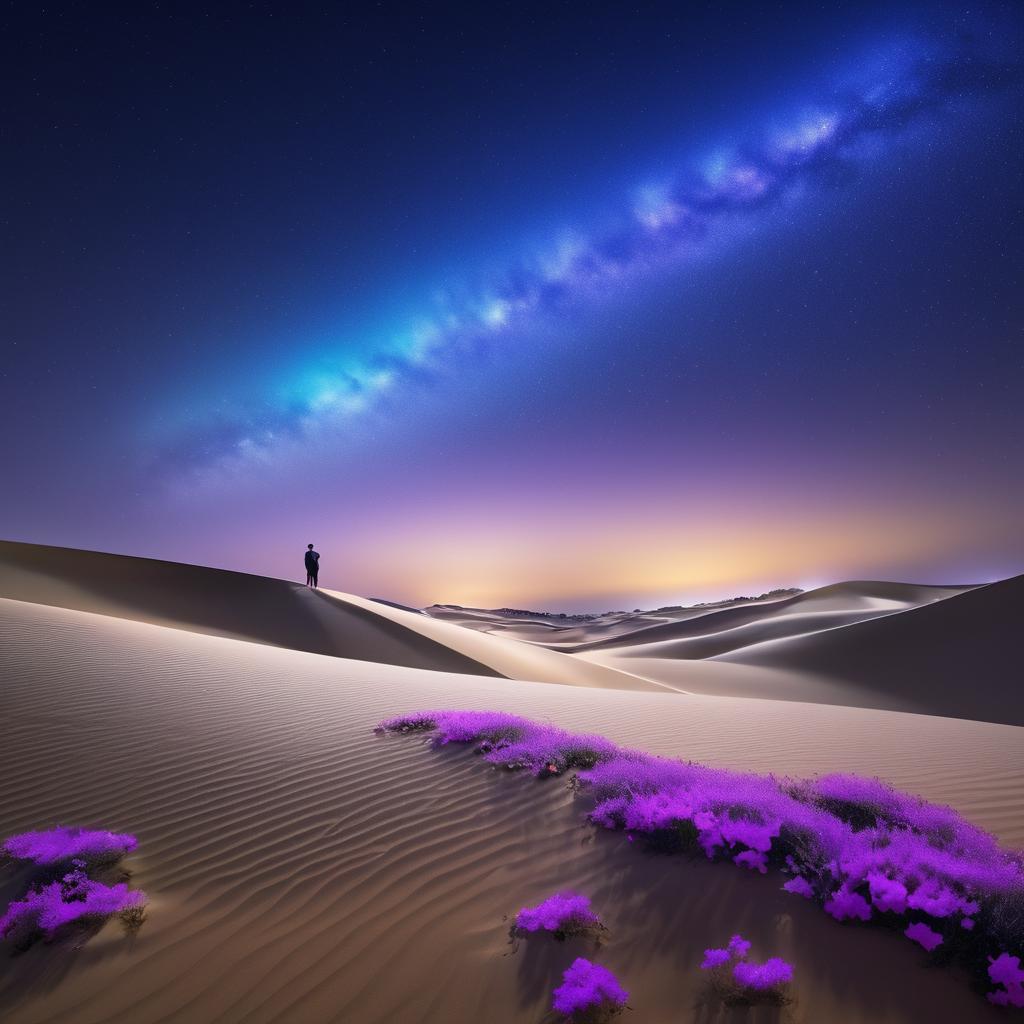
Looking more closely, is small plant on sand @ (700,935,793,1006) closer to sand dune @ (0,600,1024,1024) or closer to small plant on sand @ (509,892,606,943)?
sand dune @ (0,600,1024,1024)

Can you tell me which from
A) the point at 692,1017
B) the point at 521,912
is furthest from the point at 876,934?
the point at 521,912

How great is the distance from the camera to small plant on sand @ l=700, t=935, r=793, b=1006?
2.43m

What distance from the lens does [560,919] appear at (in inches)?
119

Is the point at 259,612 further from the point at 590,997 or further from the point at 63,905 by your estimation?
the point at 590,997

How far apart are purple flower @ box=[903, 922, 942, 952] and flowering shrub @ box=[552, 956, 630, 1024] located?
1.51 m

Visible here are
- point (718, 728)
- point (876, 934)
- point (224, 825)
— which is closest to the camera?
point (876, 934)

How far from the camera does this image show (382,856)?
3873mm

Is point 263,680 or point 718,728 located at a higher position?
point 263,680

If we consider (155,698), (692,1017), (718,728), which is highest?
(155,698)

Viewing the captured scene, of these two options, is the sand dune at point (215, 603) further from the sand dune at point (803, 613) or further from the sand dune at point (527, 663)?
the sand dune at point (803, 613)

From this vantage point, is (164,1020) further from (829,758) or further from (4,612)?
(4,612)

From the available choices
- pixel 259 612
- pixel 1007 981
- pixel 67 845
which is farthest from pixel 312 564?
pixel 1007 981

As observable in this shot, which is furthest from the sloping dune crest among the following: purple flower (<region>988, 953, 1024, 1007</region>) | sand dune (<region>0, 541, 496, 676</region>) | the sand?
purple flower (<region>988, 953, 1024, 1007</region>)

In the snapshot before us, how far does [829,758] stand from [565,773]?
4370mm
